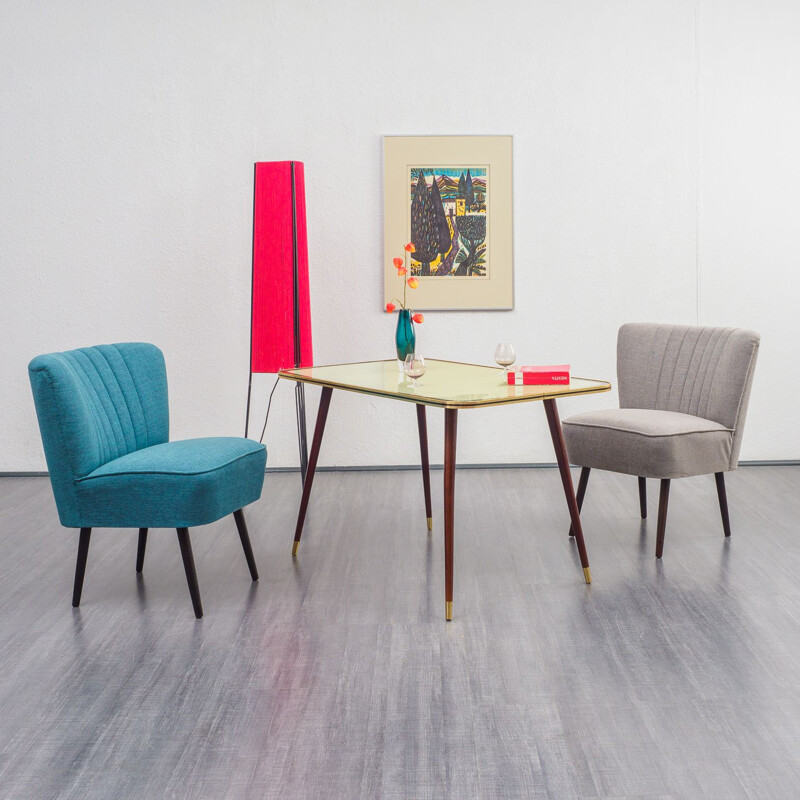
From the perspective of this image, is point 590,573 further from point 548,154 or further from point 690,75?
point 690,75

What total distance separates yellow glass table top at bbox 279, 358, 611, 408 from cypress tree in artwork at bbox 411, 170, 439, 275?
4.26 feet

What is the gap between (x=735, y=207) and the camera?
4.92 meters

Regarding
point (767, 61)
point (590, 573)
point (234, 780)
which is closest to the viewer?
point (234, 780)

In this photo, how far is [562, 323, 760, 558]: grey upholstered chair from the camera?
3354mm

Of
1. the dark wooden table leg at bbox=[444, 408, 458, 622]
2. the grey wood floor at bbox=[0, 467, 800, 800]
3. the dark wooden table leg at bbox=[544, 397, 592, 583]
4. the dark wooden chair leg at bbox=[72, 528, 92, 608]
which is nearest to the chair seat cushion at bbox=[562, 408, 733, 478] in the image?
the grey wood floor at bbox=[0, 467, 800, 800]

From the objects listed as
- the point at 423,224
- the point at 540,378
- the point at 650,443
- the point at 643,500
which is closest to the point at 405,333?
the point at 540,378

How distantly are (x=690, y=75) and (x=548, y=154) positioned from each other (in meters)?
0.91

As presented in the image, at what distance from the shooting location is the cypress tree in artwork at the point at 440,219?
4879 millimetres

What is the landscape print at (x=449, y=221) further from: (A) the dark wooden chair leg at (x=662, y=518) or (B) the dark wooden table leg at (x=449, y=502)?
(B) the dark wooden table leg at (x=449, y=502)

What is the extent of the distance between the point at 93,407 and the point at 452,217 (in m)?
2.61

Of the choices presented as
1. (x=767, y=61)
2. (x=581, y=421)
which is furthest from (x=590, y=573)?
(x=767, y=61)

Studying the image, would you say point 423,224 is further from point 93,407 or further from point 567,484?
point 93,407

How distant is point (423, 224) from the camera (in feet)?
16.0

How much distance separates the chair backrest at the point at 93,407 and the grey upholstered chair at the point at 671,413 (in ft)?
5.55
